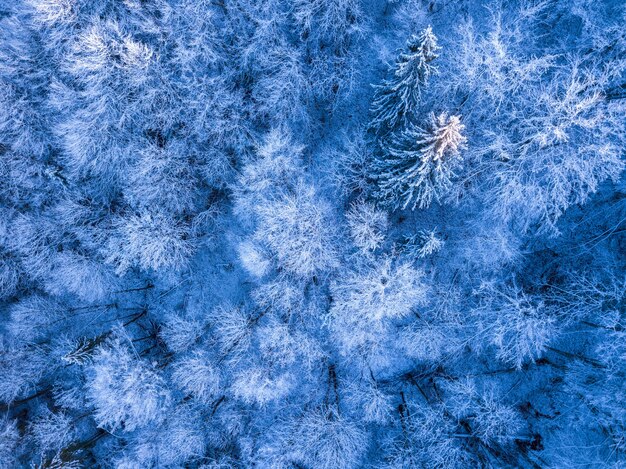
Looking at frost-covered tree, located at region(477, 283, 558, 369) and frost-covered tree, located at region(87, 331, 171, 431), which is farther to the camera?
frost-covered tree, located at region(87, 331, 171, 431)

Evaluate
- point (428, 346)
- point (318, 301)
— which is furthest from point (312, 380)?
point (428, 346)

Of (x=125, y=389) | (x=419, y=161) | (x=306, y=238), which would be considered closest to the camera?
(x=419, y=161)

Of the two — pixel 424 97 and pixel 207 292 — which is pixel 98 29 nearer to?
pixel 207 292

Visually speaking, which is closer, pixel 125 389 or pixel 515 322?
pixel 515 322

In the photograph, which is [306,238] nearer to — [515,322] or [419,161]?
[419,161]

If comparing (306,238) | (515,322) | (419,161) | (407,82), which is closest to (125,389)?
(306,238)

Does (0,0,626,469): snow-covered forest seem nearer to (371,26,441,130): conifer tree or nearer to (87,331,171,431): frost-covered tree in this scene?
(87,331,171,431): frost-covered tree

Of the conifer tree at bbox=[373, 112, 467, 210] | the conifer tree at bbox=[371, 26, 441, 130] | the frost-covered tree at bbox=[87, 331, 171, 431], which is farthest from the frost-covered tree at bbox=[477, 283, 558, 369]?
the frost-covered tree at bbox=[87, 331, 171, 431]
